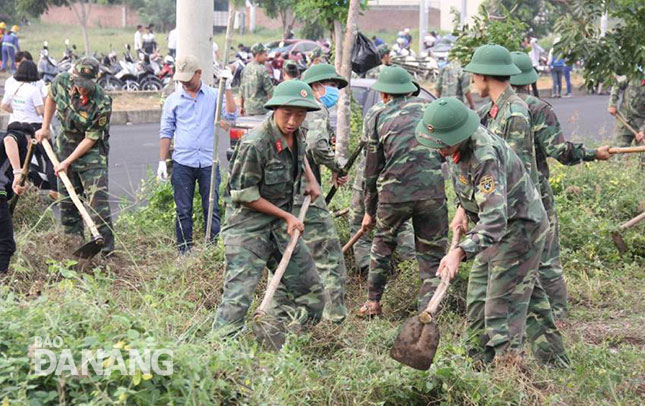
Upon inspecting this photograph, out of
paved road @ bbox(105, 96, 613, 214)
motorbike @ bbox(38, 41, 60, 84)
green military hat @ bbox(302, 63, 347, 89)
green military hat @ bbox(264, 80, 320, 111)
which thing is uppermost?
green military hat @ bbox(302, 63, 347, 89)

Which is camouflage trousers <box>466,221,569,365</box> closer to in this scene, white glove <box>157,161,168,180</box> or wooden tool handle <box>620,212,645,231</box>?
wooden tool handle <box>620,212,645,231</box>

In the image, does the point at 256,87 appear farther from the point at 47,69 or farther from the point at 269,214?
the point at 47,69

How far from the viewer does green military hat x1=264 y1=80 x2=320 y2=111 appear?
5.49 m

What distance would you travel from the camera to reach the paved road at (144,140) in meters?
12.4

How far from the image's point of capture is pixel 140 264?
768 centimetres

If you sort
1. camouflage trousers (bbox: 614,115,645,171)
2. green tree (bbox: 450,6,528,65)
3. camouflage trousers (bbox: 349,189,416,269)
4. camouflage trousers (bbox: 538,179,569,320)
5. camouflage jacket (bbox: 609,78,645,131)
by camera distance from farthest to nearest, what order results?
camouflage trousers (bbox: 614,115,645,171)
camouflage jacket (bbox: 609,78,645,131)
green tree (bbox: 450,6,528,65)
camouflage trousers (bbox: 349,189,416,269)
camouflage trousers (bbox: 538,179,569,320)

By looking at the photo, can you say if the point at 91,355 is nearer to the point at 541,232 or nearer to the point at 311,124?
the point at 541,232

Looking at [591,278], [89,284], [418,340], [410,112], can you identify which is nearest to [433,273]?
[410,112]

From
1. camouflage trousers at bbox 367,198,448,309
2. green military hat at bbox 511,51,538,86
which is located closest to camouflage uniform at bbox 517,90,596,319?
green military hat at bbox 511,51,538,86

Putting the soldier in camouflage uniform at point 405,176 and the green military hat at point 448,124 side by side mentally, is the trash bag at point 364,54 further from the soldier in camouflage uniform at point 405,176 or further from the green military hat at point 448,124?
the green military hat at point 448,124

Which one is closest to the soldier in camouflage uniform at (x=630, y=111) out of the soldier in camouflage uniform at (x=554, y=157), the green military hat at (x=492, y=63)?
the soldier in camouflage uniform at (x=554, y=157)

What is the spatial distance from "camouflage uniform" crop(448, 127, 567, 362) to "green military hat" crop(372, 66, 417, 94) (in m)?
1.37

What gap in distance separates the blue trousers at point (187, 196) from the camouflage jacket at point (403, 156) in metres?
1.91

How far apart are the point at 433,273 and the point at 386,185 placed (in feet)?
2.33
